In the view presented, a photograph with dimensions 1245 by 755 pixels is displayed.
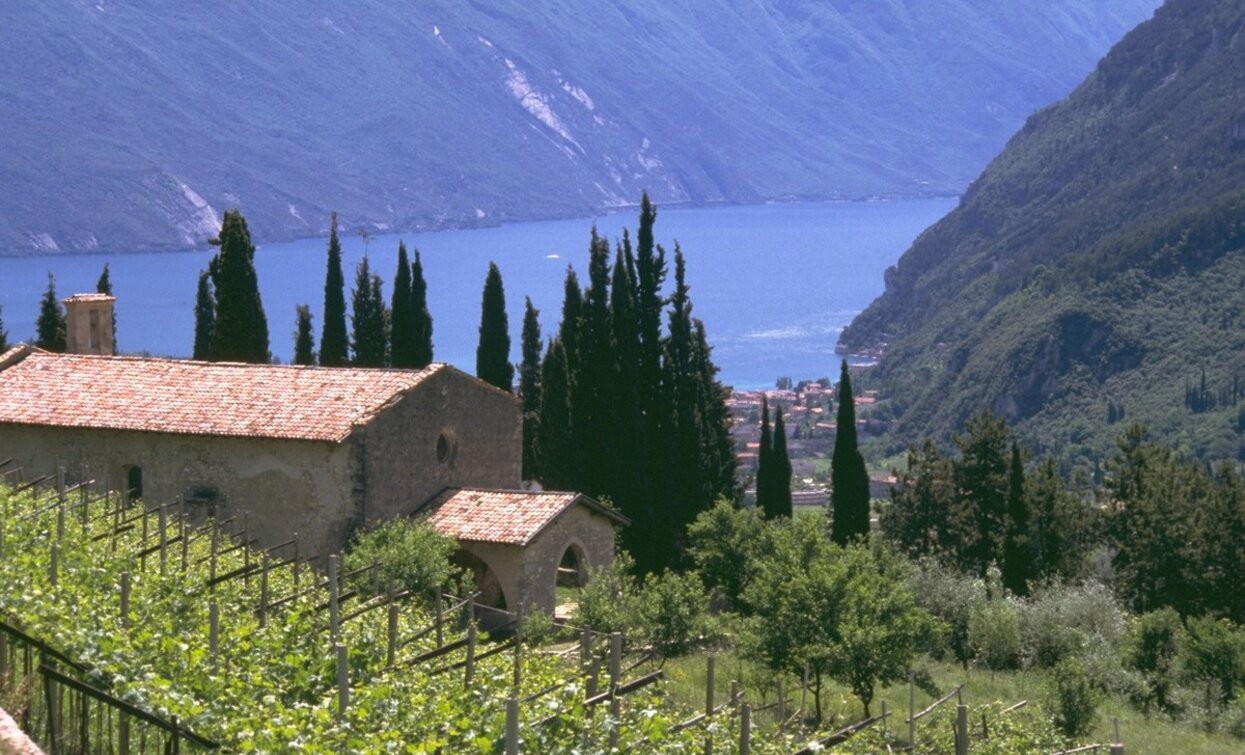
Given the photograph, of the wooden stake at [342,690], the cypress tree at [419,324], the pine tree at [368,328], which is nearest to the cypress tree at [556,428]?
the cypress tree at [419,324]

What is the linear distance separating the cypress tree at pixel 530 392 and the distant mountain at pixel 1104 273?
6710cm

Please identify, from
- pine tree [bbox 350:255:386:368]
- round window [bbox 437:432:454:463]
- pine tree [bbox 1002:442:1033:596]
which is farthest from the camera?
pine tree [bbox 350:255:386:368]

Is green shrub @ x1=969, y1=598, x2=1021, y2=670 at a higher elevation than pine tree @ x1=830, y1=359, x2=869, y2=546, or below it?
below

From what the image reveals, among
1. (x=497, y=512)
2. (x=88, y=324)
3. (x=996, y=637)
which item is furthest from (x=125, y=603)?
(x=996, y=637)

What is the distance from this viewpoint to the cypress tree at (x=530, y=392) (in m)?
44.9

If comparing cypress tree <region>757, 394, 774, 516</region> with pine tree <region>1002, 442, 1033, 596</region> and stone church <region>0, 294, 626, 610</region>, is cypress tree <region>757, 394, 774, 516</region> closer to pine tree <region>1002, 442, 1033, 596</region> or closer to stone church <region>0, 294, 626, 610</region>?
pine tree <region>1002, 442, 1033, 596</region>

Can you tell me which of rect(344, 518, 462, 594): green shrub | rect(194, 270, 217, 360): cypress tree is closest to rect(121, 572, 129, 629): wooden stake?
rect(344, 518, 462, 594): green shrub

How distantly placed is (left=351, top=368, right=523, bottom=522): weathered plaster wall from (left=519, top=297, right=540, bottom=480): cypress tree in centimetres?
871

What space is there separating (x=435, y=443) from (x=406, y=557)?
15.2 feet

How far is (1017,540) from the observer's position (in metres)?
44.4

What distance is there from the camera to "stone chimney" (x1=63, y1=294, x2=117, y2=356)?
3759 centimetres

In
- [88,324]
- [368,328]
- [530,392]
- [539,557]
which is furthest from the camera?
[530,392]

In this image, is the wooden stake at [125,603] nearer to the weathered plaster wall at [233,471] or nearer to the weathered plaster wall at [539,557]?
the weathered plaster wall at [539,557]

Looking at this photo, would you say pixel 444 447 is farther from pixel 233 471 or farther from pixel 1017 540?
pixel 1017 540
